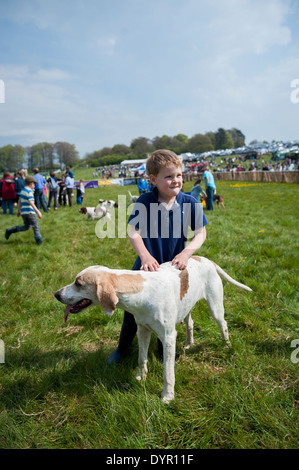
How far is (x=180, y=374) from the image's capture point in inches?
98.5

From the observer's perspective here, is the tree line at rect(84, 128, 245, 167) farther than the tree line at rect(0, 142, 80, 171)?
Yes

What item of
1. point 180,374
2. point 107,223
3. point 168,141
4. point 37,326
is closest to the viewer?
point 180,374

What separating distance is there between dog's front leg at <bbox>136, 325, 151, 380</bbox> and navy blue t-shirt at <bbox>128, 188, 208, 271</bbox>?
0.67 meters

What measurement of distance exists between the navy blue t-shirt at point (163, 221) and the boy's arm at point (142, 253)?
8cm

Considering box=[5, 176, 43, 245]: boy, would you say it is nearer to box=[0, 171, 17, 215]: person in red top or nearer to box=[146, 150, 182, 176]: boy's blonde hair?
box=[146, 150, 182, 176]: boy's blonde hair

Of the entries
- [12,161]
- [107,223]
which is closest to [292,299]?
[107,223]

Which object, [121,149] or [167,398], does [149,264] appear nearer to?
[167,398]

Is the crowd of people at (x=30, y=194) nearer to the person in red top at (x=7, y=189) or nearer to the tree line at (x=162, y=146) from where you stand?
the person in red top at (x=7, y=189)

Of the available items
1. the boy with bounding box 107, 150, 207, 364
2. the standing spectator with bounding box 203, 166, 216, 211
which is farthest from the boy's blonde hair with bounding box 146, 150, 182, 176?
the standing spectator with bounding box 203, 166, 216, 211

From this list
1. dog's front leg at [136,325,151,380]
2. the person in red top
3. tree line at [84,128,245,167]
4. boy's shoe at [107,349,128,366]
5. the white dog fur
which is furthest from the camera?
tree line at [84,128,245,167]

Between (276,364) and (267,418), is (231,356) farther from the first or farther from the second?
(267,418)

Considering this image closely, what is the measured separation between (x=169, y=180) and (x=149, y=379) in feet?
6.02

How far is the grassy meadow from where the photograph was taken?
195 centimetres
